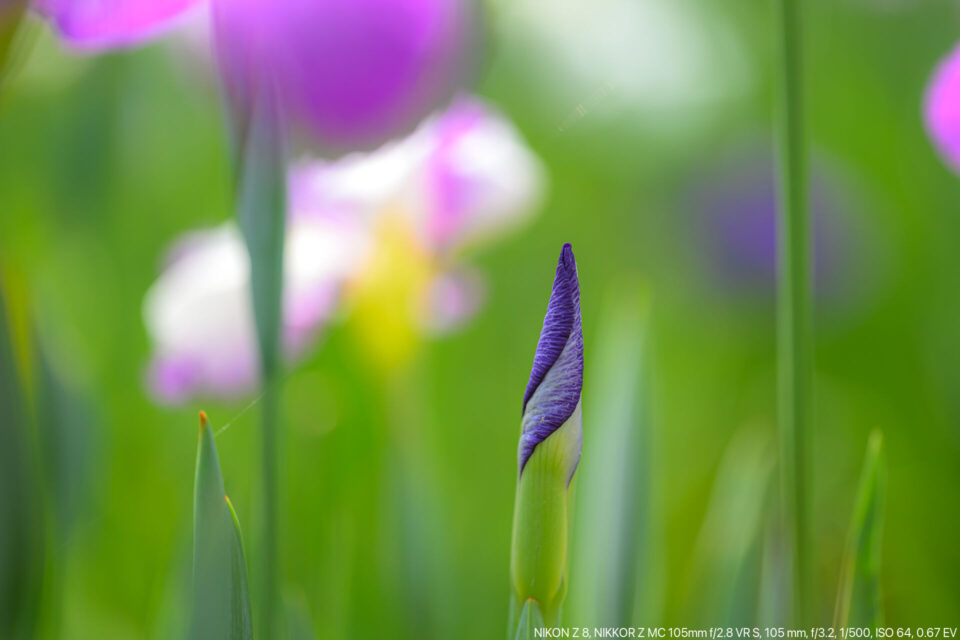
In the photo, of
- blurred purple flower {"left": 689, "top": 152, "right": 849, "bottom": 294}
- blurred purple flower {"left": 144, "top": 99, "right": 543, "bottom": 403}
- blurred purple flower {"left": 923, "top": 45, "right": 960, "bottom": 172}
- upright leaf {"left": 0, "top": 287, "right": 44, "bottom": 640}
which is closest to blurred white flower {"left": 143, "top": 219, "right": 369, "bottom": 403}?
blurred purple flower {"left": 144, "top": 99, "right": 543, "bottom": 403}

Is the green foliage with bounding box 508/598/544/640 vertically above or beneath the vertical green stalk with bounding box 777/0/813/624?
beneath

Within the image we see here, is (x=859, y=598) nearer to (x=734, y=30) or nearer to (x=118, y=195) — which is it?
(x=118, y=195)

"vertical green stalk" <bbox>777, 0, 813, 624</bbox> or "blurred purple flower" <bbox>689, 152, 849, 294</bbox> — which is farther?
"blurred purple flower" <bbox>689, 152, 849, 294</bbox>

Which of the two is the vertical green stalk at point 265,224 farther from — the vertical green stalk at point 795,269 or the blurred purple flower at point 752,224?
the blurred purple flower at point 752,224

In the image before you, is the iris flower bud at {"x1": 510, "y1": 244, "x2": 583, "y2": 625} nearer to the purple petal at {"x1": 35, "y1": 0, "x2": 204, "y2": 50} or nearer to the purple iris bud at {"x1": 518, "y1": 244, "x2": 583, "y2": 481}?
the purple iris bud at {"x1": 518, "y1": 244, "x2": 583, "y2": 481}

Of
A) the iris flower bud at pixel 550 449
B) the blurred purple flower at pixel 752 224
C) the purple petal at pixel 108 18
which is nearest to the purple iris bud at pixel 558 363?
the iris flower bud at pixel 550 449

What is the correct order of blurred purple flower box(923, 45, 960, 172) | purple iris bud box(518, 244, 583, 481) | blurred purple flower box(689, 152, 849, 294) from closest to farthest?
1. purple iris bud box(518, 244, 583, 481)
2. blurred purple flower box(923, 45, 960, 172)
3. blurred purple flower box(689, 152, 849, 294)

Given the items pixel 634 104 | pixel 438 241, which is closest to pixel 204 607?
pixel 438 241
